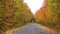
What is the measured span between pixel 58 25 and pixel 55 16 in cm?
53

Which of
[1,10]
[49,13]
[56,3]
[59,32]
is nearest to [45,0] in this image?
[49,13]

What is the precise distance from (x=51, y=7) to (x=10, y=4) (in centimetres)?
234

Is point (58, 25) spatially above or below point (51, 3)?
below

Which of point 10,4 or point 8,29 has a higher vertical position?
point 10,4

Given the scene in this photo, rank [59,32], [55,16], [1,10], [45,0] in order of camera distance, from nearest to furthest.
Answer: [1,10] < [59,32] < [55,16] < [45,0]

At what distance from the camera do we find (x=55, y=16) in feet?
43.3

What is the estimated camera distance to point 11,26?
13539 millimetres

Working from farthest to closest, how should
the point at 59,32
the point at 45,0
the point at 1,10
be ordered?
the point at 45,0 < the point at 59,32 < the point at 1,10

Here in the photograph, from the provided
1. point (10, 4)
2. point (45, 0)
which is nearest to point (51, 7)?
point (45, 0)

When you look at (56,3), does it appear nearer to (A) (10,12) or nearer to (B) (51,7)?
(B) (51,7)

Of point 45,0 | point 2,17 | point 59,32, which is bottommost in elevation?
point 59,32

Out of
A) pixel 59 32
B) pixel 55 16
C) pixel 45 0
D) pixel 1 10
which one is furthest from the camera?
pixel 45 0

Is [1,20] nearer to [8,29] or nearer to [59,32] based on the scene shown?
[8,29]

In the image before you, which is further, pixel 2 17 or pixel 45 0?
pixel 45 0
